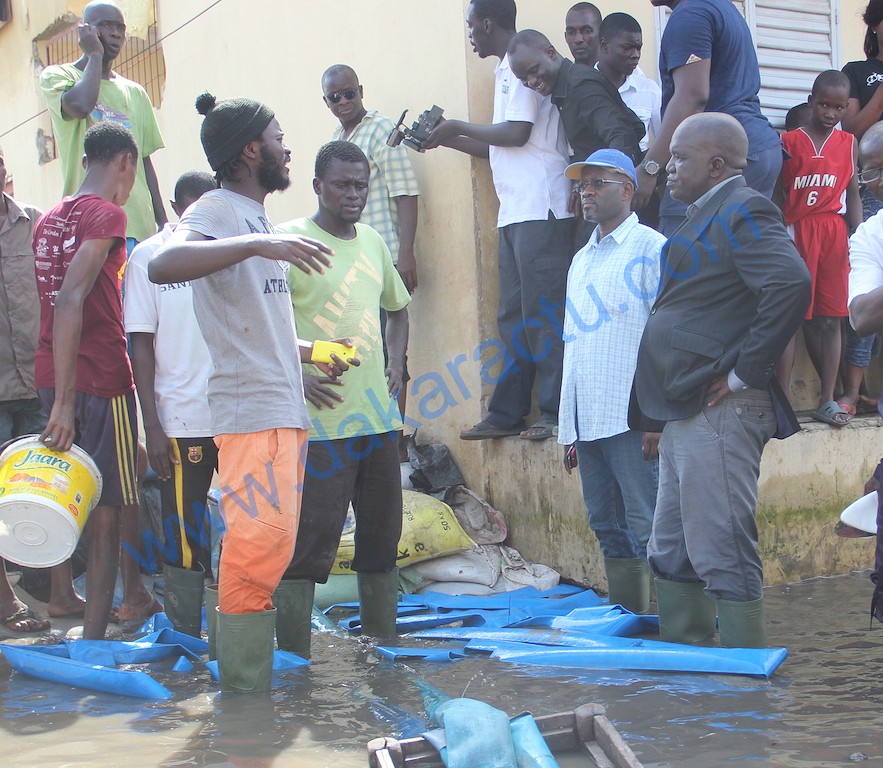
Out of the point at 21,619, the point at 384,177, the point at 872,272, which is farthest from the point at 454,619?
the point at 384,177

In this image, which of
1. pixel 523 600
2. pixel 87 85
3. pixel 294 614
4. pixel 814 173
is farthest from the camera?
pixel 814 173

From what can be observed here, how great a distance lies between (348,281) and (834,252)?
330 centimetres

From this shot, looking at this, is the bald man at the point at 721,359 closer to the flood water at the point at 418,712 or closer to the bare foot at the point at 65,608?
the flood water at the point at 418,712

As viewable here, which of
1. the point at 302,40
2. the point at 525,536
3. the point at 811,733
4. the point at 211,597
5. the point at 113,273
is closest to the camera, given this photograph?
the point at 811,733

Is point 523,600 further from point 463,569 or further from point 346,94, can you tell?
point 346,94

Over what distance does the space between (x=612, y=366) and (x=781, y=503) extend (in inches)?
65.1

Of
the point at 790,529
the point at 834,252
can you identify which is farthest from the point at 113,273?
the point at 834,252

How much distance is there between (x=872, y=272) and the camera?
3.54 m

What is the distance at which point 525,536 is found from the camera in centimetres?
592

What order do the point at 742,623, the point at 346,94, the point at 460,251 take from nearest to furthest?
1. the point at 742,623
2. the point at 460,251
3. the point at 346,94

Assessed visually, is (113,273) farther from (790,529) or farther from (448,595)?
(790,529)

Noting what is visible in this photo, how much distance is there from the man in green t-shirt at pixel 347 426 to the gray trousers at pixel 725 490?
1.29 metres

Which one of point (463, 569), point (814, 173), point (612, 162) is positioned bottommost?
point (463, 569)

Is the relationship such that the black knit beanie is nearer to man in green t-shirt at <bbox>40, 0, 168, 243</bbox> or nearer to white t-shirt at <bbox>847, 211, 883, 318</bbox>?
white t-shirt at <bbox>847, 211, 883, 318</bbox>
